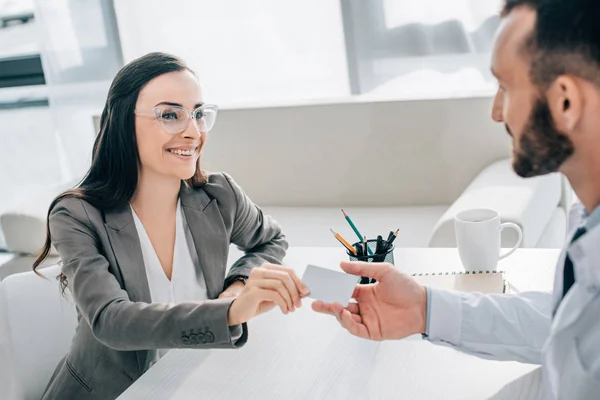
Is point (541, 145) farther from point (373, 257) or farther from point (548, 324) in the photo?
point (373, 257)

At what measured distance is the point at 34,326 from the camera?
1.45 meters

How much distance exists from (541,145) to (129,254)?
823 mm

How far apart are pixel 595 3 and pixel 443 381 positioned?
23.4 inches

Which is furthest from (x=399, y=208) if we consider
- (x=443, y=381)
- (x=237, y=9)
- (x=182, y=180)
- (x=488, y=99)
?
(x=443, y=381)

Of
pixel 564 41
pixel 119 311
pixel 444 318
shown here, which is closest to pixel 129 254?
pixel 119 311

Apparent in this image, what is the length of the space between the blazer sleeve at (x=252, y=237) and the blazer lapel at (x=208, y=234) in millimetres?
43

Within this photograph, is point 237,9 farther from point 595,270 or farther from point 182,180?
point 595,270

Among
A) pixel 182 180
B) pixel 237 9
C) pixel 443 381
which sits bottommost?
pixel 443 381

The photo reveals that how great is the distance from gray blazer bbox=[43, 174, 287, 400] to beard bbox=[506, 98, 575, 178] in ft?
1.82

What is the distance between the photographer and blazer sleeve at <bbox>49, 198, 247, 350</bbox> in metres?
1.24

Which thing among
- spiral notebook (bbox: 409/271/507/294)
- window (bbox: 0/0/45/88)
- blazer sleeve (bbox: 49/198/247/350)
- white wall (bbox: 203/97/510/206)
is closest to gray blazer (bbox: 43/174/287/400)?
blazer sleeve (bbox: 49/198/247/350)

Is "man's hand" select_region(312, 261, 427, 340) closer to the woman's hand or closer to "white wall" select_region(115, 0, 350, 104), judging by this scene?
the woman's hand

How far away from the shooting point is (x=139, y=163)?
1.52 meters

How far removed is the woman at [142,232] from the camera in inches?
52.3
